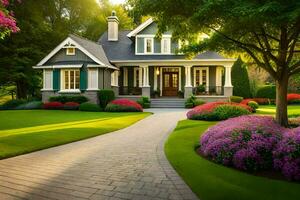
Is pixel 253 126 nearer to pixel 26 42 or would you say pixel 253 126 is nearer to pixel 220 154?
pixel 220 154

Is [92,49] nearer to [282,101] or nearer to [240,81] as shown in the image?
[240,81]

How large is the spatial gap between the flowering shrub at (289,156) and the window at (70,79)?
23646 mm

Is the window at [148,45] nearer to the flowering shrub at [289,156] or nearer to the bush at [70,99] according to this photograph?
the bush at [70,99]

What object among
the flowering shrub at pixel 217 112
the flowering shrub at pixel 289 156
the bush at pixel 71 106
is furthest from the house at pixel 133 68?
the flowering shrub at pixel 289 156

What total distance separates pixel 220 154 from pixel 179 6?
4143 millimetres

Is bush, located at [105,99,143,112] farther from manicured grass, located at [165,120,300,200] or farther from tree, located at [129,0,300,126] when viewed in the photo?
manicured grass, located at [165,120,300,200]

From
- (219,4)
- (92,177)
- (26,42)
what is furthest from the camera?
(26,42)

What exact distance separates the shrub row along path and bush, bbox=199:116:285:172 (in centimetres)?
123

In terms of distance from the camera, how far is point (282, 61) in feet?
35.6

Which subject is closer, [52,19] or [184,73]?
[184,73]

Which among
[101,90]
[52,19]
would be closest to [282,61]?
[101,90]

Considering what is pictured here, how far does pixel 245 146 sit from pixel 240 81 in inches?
988

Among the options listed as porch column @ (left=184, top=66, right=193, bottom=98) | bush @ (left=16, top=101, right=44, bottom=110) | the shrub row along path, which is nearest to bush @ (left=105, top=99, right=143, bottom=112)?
porch column @ (left=184, top=66, right=193, bottom=98)

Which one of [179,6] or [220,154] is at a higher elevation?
[179,6]
